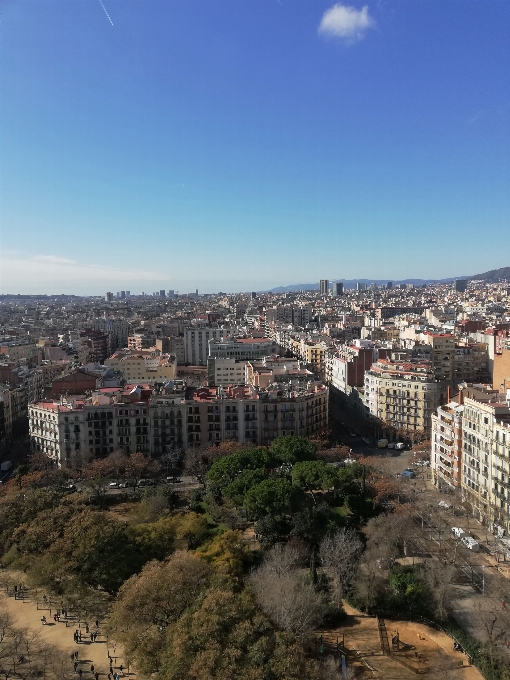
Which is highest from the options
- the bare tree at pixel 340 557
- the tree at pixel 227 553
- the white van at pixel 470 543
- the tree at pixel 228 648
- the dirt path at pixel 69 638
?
the tree at pixel 228 648

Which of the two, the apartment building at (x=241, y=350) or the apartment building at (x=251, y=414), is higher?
the apartment building at (x=241, y=350)

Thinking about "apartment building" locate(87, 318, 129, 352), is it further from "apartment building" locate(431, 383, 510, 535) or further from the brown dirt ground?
the brown dirt ground

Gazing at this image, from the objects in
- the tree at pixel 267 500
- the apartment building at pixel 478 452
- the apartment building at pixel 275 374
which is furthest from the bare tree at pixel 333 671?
the apartment building at pixel 275 374

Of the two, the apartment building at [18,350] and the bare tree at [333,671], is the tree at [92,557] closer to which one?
the bare tree at [333,671]

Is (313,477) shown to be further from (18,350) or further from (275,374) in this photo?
(18,350)

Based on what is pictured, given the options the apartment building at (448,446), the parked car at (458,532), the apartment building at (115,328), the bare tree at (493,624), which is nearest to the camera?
the bare tree at (493,624)

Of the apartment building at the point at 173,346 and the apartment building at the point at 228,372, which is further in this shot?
the apartment building at the point at 173,346

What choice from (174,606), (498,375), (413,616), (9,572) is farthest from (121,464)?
(498,375)

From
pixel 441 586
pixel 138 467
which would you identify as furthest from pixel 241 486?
pixel 441 586
